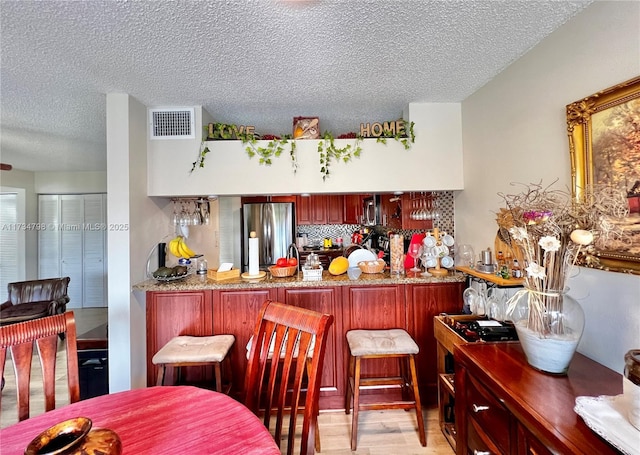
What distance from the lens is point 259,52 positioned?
173 centimetres

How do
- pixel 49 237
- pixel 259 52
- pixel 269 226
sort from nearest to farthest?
pixel 259 52 < pixel 269 226 < pixel 49 237

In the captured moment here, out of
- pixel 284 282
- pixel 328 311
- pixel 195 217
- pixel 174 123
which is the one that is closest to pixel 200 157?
pixel 174 123

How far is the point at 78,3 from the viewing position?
4.39 ft

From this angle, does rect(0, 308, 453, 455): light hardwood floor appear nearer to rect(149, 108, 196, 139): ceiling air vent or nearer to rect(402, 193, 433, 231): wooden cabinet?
rect(402, 193, 433, 231): wooden cabinet

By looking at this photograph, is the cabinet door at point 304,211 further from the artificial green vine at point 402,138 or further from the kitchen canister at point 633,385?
the kitchen canister at point 633,385

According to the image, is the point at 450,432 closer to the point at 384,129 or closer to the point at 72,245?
the point at 384,129

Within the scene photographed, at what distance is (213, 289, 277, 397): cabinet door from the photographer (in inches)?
89.1

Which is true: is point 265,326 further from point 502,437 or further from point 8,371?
point 8,371

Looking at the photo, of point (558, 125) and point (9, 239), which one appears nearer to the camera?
point (558, 125)

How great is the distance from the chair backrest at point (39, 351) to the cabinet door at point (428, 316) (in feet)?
6.91

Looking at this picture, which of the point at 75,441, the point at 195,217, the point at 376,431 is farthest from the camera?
the point at 195,217

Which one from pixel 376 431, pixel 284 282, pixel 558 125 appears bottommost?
pixel 376 431

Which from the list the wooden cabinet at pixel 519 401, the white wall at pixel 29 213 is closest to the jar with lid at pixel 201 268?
the wooden cabinet at pixel 519 401

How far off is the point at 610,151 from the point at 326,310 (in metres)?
1.90
